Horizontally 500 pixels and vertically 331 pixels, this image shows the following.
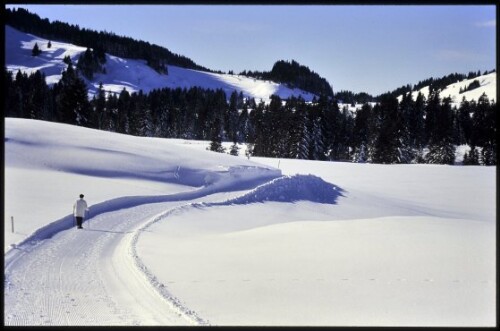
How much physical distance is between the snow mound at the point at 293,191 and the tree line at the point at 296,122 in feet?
113

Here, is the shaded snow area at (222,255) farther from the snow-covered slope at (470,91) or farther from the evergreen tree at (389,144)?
the snow-covered slope at (470,91)

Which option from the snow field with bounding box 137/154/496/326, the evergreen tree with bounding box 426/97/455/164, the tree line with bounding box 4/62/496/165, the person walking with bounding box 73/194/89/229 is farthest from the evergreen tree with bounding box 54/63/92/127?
the evergreen tree with bounding box 426/97/455/164

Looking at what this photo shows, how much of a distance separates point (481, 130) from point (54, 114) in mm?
84737

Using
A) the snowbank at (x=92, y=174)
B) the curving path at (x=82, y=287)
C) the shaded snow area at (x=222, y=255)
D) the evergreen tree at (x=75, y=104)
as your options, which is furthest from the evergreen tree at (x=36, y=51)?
the curving path at (x=82, y=287)

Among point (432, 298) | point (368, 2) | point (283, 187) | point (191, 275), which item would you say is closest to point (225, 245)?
point (191, 275)

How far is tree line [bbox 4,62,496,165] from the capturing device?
64.3 meters

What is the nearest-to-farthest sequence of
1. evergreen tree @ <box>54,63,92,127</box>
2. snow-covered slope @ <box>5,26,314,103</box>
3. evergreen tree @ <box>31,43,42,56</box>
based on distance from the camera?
1. evergreen tree @ <box>54,63,92,127</box>
2. snow-covered slope @ <box>5,26,314,103</box>
3. evergreen tree @ <box>31,43,42,56</box>

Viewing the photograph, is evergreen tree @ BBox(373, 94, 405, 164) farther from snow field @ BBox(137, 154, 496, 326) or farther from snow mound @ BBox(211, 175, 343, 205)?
snow field @ BBox(137, 154, 496, 326)

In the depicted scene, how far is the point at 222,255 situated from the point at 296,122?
54732 mm

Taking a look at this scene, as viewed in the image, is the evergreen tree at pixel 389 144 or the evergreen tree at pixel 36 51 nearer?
the evergreen tree at pixel 389 144

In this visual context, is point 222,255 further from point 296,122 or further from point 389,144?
point 389,144

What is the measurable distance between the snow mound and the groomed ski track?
10.1m

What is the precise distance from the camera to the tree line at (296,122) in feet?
211

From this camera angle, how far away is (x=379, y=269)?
10109 millimetres
